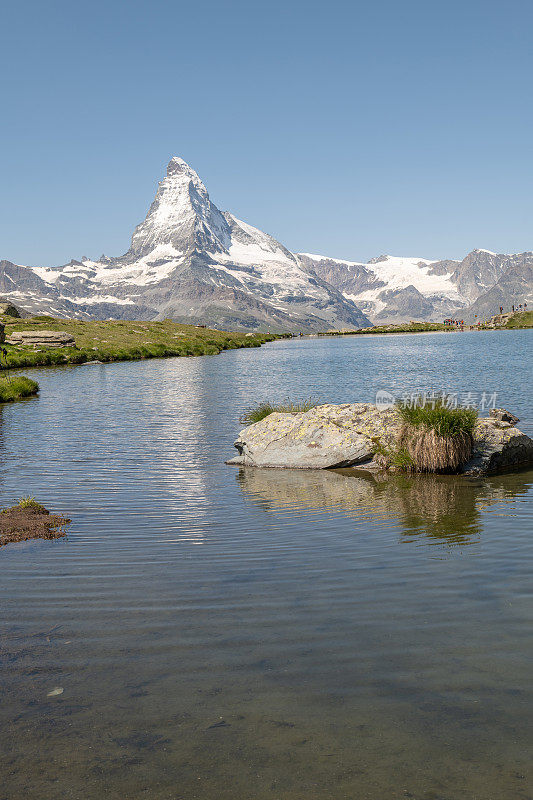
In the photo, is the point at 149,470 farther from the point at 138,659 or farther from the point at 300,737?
the point at 300,737

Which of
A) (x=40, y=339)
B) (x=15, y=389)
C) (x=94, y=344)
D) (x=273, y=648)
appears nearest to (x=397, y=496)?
(x=273, y=648)

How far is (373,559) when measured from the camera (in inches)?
451

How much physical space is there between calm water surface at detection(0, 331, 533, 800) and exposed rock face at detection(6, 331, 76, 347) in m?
90.9

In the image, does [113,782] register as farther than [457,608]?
No

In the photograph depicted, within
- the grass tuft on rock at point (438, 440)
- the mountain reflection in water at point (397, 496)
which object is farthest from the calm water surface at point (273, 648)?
the grass tuft on rock at point (438, 440)

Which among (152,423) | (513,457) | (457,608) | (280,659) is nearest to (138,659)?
(280,659)

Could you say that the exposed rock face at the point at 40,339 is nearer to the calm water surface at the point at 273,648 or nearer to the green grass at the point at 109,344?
the green grass at the point at 109,344

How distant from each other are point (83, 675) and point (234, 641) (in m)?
1.90

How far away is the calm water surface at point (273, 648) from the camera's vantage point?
5.73 metres

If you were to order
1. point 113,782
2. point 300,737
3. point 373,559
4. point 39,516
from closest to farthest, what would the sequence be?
point 113,782 → point 300,737 → point 373,559 → point 39,516

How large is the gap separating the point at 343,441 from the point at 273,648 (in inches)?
595

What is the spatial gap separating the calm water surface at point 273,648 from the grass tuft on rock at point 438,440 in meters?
A: 2.51

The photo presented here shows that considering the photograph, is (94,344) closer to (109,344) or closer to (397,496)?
(109,344)

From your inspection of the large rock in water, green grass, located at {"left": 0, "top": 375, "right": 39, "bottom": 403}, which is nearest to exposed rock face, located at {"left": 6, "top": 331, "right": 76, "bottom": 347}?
green grass, located at {"left": 0, "top": 375, "right": 39, "bottom": 403}
